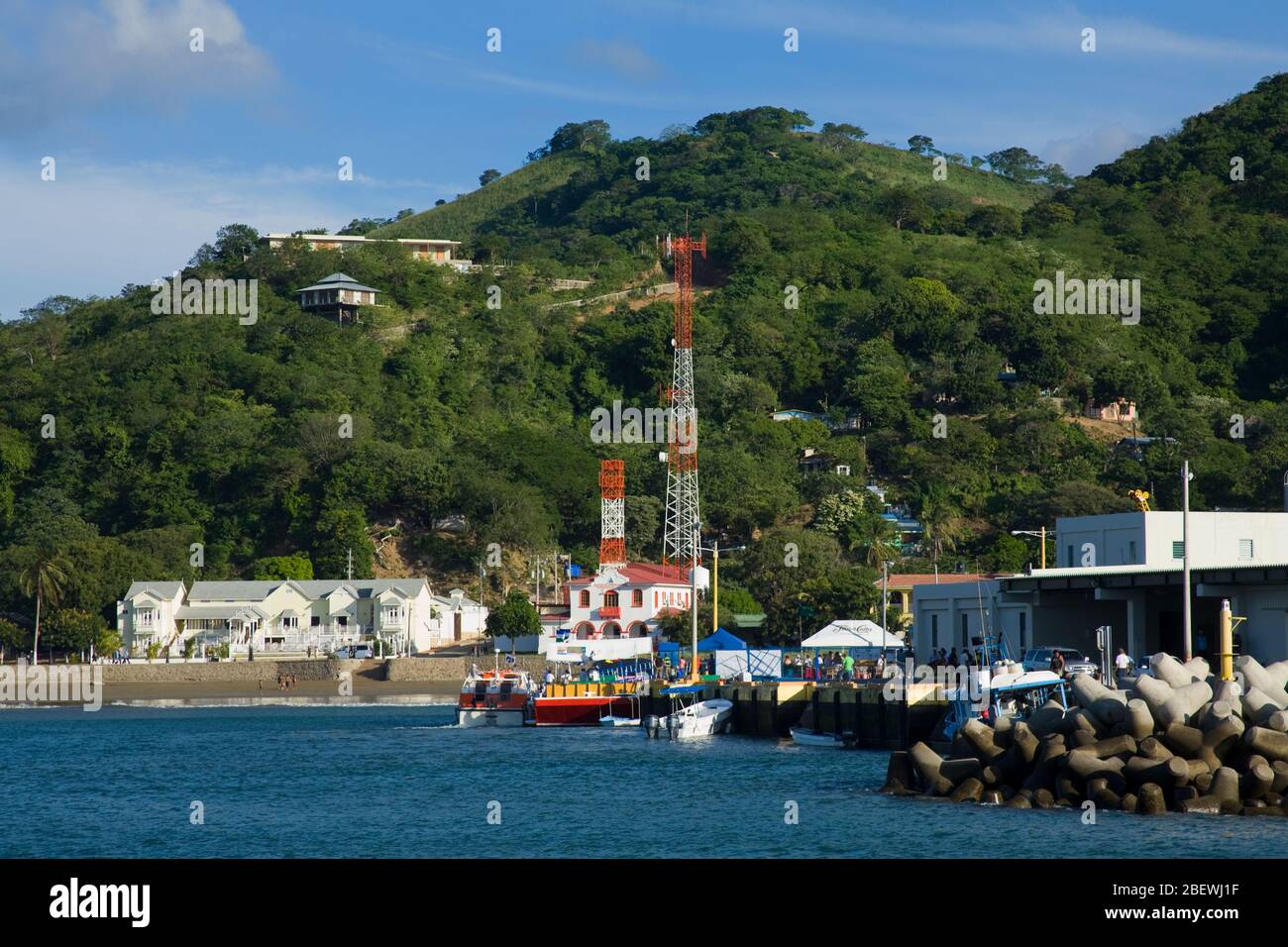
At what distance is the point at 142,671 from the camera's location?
94.1 m

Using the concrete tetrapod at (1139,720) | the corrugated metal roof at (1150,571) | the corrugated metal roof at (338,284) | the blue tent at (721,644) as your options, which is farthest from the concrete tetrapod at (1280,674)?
the corrugated metal roof at (338,284)

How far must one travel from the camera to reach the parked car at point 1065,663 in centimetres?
4244

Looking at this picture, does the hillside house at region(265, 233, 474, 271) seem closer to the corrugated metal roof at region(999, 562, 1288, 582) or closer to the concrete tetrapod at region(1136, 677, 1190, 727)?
the corrugated metal roof at region(999, 562, 1288, 582)

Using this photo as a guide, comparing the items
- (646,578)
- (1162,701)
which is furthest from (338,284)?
(1162,701)

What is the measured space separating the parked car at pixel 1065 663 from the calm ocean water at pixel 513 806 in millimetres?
4856

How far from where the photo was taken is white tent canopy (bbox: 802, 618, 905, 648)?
62781mm

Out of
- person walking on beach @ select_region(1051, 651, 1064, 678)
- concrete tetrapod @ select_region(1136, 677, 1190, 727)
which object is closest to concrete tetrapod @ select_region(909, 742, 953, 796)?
concrete tetrapod @ select_region(1136, 677, 1190, 727)

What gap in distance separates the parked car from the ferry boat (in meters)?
25.7

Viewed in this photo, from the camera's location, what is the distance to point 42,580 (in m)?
98.7

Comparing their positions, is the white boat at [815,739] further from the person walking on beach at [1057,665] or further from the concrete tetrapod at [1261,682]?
the concrete tetrapod at [1261,682]

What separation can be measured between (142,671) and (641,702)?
1564 inches

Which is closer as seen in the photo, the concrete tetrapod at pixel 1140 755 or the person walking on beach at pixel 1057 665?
the concrete tetrapod at pixel 1140 755

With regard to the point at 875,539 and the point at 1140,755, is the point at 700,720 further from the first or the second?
the point at 875,539

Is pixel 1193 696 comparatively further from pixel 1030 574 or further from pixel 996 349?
pixel 996 349
